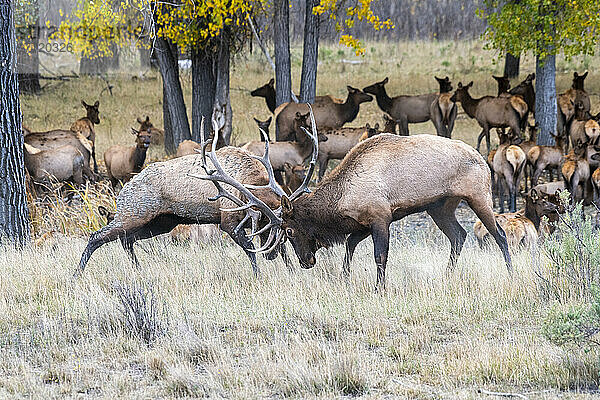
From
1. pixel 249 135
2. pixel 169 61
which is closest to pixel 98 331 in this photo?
pixel 169 61

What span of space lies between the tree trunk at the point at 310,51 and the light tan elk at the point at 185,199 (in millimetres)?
8600

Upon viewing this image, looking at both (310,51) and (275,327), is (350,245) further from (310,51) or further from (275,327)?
(310,51)

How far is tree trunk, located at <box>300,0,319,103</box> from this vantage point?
54.1 feet

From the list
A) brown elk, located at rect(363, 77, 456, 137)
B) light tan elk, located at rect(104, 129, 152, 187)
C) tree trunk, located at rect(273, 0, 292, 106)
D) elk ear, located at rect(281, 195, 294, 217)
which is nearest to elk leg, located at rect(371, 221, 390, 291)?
elk ear, located at rect(281, 195, 294, 217)

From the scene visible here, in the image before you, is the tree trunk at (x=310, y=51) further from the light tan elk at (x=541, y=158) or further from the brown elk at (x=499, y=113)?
the light tan elk at (x=541, y=158)

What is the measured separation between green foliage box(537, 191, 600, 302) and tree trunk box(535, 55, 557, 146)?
8679mm

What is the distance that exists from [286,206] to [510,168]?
6.42 metres

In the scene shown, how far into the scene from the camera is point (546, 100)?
1569 centimetres

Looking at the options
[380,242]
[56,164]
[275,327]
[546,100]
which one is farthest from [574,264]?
[546,100]

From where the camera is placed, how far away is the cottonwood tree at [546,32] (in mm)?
14273

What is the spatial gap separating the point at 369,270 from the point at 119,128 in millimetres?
15493

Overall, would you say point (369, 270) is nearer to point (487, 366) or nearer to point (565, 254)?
point (565, 254)

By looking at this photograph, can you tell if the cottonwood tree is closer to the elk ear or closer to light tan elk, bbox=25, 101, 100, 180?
light tan elk, bbox=25, 101, 100, 180

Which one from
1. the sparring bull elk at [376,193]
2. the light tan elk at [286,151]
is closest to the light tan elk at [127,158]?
the light tan elk at [286,151]
